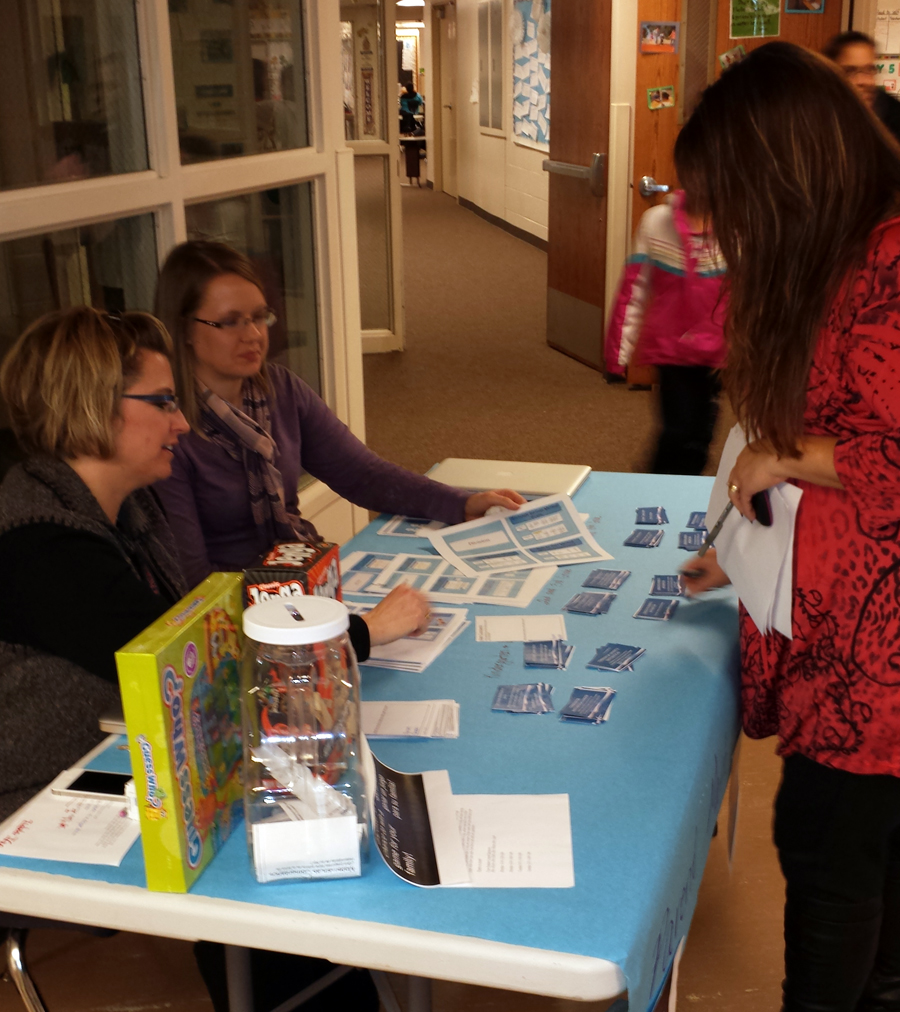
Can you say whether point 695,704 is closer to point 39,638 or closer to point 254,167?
point 39,638

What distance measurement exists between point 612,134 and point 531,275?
3698mm

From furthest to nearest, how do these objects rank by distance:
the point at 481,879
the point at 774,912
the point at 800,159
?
the point at 774,912 < the point at 800,159 < the point at 481,879

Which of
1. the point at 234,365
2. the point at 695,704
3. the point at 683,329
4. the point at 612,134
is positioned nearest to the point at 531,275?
the point at 612,134

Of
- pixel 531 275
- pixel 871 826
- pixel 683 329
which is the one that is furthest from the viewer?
pixel 531 275

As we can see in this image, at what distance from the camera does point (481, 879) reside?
1037 mm

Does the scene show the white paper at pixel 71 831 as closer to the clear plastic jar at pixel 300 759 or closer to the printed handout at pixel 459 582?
the clear plastic jar at pixel 300 759

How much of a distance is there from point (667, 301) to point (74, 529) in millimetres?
2179

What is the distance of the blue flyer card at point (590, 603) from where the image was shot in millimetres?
1664

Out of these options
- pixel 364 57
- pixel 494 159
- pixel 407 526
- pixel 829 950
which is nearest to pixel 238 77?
pixel 407 526

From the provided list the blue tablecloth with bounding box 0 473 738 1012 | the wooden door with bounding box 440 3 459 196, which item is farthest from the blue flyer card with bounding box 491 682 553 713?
the wooden door with bounding box 440 3 459 196

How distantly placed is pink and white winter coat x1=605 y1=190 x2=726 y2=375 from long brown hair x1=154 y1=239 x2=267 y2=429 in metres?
1.38

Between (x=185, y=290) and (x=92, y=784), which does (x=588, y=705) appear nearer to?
(x=92, y=784)

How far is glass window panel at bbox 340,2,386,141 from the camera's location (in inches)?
236

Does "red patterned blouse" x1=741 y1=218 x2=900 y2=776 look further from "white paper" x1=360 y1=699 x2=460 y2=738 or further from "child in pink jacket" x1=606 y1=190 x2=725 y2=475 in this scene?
"child in pink jacket" x1=606 y1=190 x2=725 y2=475
